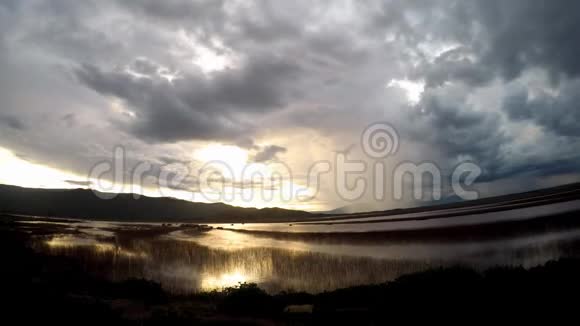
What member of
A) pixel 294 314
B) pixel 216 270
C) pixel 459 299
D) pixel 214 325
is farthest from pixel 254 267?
pixel 459 299

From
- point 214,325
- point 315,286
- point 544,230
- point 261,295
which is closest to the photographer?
point 214,325

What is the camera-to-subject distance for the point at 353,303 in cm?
1722

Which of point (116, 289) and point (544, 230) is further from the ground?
point (544, 230)

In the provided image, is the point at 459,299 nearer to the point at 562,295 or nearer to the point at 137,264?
the point at 562,295

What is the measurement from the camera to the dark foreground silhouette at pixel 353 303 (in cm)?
1224

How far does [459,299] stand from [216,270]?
2021cm

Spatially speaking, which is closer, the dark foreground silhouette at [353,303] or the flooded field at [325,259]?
the dark foreground silhouette at [353,303]

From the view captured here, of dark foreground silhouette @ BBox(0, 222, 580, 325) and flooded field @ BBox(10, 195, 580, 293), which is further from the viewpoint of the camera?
flooded field @ BBox(10, 195, 580, 293)

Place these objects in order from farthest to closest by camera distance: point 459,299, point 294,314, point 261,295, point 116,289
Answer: point 116,289
point 261,295
point 294,314
point 459,299

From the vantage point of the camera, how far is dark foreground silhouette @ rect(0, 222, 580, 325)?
→ 1224cm

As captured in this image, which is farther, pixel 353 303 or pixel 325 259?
pixel 325 259

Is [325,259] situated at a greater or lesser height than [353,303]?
lesser

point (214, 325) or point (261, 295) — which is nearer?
point (214, 325)

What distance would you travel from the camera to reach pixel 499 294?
14.2 metres
